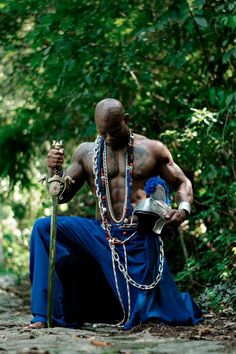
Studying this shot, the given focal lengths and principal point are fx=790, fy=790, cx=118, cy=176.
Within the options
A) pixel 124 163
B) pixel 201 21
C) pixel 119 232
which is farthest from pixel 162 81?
pixel 119 232

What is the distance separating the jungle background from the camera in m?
7.77

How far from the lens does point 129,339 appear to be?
16.1 ft

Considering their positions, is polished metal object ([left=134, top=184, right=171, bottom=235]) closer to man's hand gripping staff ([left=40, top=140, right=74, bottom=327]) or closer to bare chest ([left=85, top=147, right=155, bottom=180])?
bare chest ([left=85, top=147, right=155, bottom=180])

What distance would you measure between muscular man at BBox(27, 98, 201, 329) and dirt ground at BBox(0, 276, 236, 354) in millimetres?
213

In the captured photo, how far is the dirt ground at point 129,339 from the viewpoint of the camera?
13.5ft

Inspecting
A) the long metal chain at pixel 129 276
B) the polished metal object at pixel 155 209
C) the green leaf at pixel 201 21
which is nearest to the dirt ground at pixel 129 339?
the long metal chain at pixel 129 276

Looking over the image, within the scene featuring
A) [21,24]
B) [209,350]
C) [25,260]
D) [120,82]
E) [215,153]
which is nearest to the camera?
[209,350]

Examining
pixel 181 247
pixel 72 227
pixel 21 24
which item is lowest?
pixel 181 247

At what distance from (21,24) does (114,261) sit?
478 centimetres

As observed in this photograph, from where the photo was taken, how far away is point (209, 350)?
4.10 m

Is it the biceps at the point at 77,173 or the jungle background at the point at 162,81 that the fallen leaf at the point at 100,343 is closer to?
the biceps at the point at 77,173

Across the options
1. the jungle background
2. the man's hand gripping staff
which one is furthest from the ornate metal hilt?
the jungle background

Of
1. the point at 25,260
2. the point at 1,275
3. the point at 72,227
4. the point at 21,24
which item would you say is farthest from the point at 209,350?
the point at 25,260

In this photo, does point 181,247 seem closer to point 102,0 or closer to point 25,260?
point 102,0
